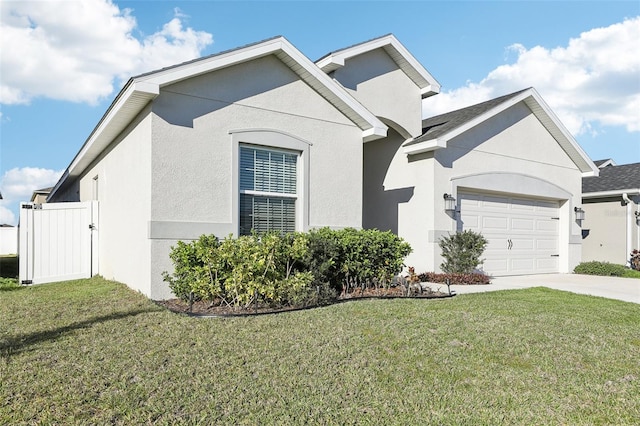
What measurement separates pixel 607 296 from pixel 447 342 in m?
6.01

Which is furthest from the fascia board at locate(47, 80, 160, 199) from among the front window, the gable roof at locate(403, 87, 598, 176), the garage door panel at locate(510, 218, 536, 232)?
the garage door panel at locate(510, 218, 536, 232)

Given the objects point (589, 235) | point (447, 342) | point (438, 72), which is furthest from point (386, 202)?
point (589, 235)

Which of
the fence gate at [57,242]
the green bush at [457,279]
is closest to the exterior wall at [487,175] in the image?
the green bush at [457,279]

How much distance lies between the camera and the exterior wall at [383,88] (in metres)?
11.8

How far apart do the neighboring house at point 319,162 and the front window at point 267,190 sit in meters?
0.03

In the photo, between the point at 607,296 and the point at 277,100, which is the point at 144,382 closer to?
the point at 277,100

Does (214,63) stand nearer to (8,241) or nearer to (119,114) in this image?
(119,114)

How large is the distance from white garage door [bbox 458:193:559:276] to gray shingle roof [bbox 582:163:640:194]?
11.7 feet

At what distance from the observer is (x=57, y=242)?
10414mm

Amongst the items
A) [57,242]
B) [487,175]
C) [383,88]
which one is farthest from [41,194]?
[487,175]

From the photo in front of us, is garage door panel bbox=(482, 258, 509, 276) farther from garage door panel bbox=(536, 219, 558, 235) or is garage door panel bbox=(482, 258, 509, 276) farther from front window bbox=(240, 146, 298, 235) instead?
front window bbox=(240, 146, 298, 235)

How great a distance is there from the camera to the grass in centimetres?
339

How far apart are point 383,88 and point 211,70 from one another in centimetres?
575

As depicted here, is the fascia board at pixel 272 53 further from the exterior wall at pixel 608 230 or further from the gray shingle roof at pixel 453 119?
the exterior wall at pixel 608 230
